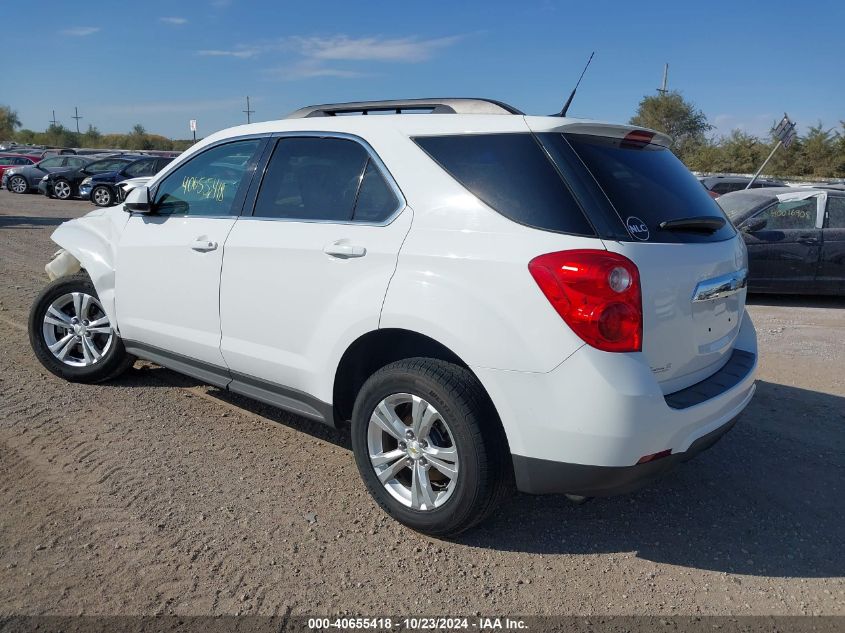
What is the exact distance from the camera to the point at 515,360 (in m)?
2.70

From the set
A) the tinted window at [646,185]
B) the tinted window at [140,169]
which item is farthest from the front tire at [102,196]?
the tinted window at [646,185]

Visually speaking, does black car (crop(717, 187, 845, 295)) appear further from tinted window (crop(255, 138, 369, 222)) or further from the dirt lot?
tinted window (crop(255, 138, 369, 222))

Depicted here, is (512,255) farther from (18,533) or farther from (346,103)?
(18,533)

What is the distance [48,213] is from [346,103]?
17831 millimetres

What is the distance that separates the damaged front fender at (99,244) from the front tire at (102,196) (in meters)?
17.9

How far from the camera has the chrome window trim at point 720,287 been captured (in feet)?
9.62

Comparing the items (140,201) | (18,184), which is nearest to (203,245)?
(140,201)

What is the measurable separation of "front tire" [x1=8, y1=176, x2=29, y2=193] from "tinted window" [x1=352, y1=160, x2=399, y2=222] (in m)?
27.1

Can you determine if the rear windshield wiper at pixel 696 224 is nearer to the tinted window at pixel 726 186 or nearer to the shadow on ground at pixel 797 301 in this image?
the shadow on ground at pixel 797 301

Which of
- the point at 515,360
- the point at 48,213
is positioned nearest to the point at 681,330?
the point at 515,360

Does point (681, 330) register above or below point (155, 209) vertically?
below

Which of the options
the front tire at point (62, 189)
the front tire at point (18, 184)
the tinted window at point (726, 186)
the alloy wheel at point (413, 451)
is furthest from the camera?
the front tire at point (18, 184)

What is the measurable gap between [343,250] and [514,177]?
2.86ft

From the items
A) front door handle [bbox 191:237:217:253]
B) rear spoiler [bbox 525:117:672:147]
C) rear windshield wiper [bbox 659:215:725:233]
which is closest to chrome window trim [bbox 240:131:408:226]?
A: front door handle [bbox 191:237:217:253]
